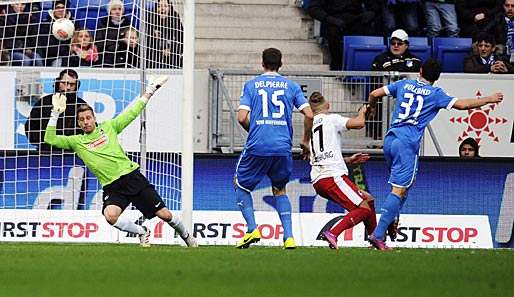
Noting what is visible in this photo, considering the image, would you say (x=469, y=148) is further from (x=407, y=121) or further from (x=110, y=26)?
(x=110, y=26)

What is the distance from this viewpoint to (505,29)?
73.6ft

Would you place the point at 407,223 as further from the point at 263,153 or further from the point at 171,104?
the point at 263,153

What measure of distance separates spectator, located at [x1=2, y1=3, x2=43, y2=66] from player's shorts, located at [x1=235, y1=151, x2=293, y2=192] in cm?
472

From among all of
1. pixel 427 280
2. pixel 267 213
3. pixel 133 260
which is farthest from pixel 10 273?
pixel 267 213

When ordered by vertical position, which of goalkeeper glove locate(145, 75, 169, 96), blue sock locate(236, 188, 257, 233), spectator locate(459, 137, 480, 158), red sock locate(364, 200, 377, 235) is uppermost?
goalkeeper glove locate(145, 75, 169, 96)

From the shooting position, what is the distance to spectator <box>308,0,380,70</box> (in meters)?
21.6

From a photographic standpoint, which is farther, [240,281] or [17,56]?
[17,56]

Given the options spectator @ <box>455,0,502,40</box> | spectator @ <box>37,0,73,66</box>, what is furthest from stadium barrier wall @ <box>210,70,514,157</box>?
spectator @ <box>455,0,502,40</box>

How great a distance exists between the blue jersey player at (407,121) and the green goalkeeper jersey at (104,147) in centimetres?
282

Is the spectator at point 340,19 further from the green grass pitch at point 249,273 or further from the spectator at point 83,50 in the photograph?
the green grass pitch at point 249,273

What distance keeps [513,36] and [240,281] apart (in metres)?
12.8

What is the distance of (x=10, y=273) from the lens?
1077cm

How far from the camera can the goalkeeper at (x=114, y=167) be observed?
52.7 ft

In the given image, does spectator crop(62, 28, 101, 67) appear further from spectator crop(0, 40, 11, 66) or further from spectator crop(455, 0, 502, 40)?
spectator crop(455, 0, 502, 40)
